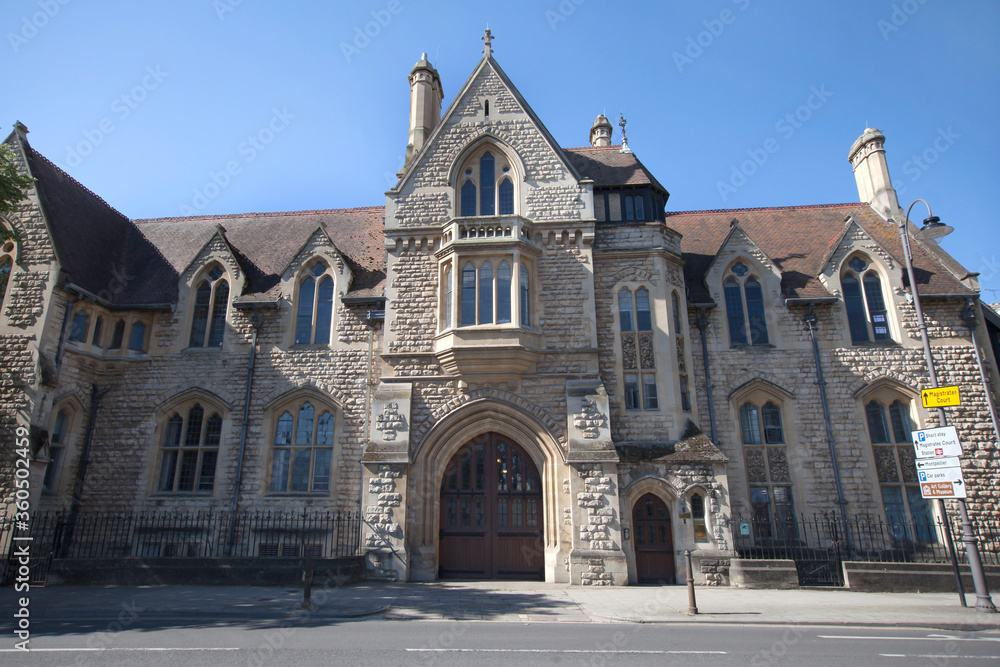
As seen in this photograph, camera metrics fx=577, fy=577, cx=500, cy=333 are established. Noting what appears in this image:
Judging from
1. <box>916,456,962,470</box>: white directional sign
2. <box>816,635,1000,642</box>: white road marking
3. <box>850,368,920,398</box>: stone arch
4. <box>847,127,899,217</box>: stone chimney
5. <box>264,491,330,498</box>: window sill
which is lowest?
<box>816,635,1000,642</box>: white road marking

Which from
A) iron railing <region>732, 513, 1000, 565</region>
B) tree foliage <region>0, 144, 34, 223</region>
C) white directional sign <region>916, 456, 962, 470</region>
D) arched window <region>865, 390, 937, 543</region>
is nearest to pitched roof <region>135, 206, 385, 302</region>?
tree foliage <region>0, 144, 34, 223</region>

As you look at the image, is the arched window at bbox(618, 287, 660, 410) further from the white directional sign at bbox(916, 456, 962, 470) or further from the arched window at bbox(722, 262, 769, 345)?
the white directional sign at bbox(916, 456, 962, 470)

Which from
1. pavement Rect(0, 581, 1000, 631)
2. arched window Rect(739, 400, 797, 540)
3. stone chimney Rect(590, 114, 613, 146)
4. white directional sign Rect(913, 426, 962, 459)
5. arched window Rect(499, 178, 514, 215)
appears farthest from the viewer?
stone chimney Rect(590, 114, 613, 146)

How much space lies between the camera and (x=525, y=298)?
16016 mm

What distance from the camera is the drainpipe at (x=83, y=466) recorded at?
51.8 ft

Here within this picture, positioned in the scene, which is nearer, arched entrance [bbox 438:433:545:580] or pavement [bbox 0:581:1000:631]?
pavement [bbox 0:581:1000:631]

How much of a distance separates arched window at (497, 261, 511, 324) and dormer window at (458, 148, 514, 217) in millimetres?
2230

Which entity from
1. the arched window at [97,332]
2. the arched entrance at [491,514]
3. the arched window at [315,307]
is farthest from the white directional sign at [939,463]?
the arched window at [97,332]

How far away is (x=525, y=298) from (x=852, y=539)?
1095cm

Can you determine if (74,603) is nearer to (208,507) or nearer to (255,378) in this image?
(208,507)

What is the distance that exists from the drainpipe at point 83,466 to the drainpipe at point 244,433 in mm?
4083

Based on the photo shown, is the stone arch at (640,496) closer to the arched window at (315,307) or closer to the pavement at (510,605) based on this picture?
the pavement at (510,605)

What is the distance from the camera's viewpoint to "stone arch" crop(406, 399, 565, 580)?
1480 centimetres

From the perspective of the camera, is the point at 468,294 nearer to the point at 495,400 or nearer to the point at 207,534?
the point at 495,400
